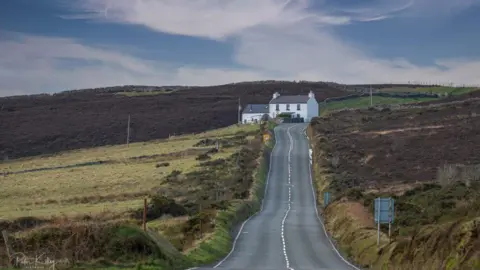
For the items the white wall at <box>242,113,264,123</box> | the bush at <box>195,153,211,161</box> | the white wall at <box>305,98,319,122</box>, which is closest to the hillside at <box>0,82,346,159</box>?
the white wall at <box>242,113,264,123</box>

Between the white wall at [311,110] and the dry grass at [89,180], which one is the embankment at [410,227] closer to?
the dry grass at [89,180]

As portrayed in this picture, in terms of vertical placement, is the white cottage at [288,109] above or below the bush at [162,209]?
above

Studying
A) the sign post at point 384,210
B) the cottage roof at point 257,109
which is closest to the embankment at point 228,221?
the sign post at point 384,210

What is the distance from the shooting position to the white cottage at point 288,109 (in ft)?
502

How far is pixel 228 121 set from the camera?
168m

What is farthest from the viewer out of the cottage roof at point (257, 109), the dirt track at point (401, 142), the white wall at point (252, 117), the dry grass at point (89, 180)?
the cottage roof at point (257, 109)

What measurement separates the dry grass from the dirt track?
701 inches

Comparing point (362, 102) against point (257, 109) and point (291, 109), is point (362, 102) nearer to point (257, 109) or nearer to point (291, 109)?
point (291, 109)

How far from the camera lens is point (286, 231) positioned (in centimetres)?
4891

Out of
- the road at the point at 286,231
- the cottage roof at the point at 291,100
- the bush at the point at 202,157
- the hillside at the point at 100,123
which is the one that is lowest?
the road at the point at 286,231

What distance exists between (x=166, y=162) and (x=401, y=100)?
106487mm

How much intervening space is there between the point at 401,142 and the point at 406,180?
26.8m

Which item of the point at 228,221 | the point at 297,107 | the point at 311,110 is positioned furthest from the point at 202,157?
the point at 311,110

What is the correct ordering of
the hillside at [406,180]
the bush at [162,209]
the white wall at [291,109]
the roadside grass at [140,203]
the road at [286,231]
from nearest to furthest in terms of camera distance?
the roadside grass at [140,203]
the hillside at [406,180]
the road at [286,231]
the bush at [162,209]
the white wall at [291,109]
